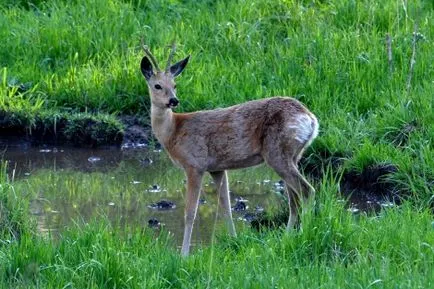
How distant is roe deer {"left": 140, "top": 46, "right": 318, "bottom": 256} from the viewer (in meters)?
9.39

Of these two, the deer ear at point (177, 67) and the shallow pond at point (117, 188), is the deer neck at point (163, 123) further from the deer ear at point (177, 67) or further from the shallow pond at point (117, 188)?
the shallow pond at point (117, 188)

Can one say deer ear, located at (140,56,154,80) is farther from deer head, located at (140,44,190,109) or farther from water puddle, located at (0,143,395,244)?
water puddle, located at (0,143,395,244)

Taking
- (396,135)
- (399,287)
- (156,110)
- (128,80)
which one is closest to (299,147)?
(156,110)

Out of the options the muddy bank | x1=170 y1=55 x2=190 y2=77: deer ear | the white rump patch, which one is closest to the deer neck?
x1=170 y1=55 x2=190 y2=77: deer ear

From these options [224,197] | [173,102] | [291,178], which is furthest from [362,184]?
[173,102]

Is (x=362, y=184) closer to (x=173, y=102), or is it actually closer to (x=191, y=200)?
(x=191, y=200)

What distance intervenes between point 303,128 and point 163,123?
1.34 meters

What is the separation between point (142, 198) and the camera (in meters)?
10.7

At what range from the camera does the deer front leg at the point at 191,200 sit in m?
9.21

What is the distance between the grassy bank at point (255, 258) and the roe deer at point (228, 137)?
967mm

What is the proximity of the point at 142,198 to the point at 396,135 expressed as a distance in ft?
8.38

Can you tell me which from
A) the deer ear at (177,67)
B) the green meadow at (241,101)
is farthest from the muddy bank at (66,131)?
the deer ear at (177,67)

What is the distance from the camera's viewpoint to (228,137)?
978cm

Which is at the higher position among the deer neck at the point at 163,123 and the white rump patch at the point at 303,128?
the white rump patch at the point at 303,128
